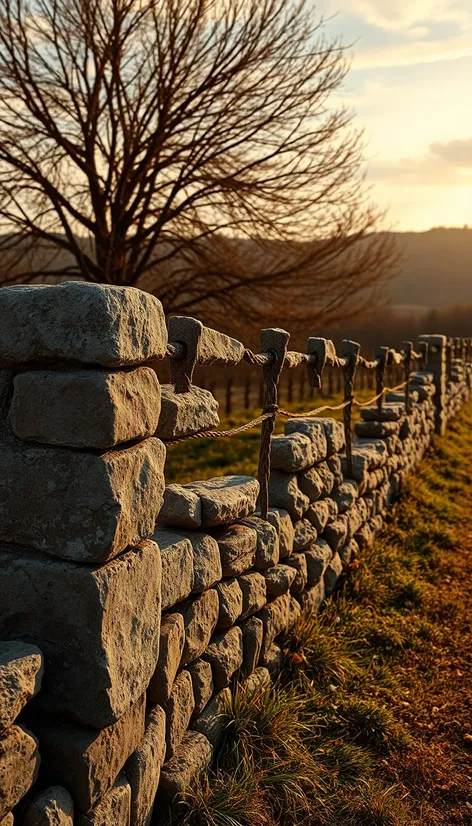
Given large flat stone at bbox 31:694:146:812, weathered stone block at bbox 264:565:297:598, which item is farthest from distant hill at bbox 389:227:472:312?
large flat stone at bbox 31:694:146:812

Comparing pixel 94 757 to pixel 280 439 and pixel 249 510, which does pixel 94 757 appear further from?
pixel 280 439

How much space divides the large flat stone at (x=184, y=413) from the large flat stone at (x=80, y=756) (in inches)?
38.7

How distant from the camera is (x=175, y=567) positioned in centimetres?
247

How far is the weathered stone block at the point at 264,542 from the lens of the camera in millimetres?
3377

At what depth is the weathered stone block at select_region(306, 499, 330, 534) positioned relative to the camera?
431 cm

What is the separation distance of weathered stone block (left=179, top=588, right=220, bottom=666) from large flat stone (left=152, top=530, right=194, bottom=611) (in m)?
0.09

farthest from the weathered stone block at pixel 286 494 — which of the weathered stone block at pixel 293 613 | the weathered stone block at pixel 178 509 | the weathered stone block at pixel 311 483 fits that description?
the weathered stone block at pixel 178 509

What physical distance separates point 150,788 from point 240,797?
406mm

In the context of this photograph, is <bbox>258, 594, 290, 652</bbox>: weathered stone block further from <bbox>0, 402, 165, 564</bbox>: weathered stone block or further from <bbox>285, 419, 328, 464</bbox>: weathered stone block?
<bbox>0, 402, 165, 564</bbox>: weathered stone block

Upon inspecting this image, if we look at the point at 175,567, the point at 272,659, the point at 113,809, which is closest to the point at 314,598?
the point at 272,659

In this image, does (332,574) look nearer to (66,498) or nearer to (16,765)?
(66,498)

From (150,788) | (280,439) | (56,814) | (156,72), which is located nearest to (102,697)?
(56,814)

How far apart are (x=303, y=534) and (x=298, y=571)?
0.24 metres

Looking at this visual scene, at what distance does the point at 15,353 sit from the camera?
192 cm
